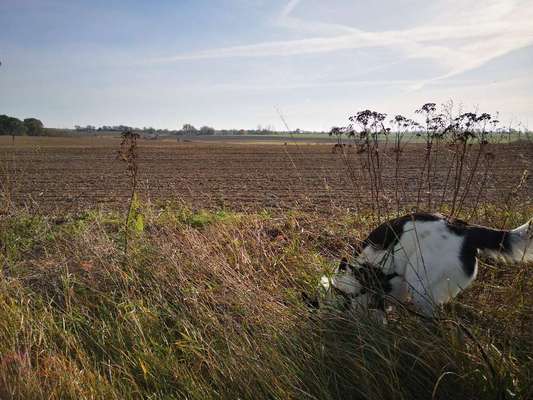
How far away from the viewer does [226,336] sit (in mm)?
2857

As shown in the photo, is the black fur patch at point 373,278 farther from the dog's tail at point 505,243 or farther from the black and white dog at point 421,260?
the dog's tail at point 505,243

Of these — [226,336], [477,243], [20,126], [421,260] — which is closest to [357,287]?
[421,260]

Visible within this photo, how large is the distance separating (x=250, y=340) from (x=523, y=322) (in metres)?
1.89

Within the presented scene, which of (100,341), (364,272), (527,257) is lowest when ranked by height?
(100,341)

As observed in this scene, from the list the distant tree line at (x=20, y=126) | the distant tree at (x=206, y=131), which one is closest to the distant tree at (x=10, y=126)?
the distant tree line at (x=20, y=126)

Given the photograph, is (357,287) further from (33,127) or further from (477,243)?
(33,127)

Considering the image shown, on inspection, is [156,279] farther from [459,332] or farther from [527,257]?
[527,257]

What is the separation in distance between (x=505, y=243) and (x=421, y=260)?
604 millimetres

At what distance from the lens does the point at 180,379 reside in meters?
2.59

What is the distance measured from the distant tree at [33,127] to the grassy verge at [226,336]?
89201mm

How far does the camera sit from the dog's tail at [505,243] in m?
2.86

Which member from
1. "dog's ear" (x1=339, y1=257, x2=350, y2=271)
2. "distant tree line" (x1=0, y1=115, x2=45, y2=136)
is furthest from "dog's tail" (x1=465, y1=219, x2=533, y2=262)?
"distant tree line" (x1=0, y1=115, x2=45, y2=136)

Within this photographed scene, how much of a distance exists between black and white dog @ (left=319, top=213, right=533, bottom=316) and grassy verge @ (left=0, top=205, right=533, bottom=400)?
22 cm

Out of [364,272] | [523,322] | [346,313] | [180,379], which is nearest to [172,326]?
[180,379]
